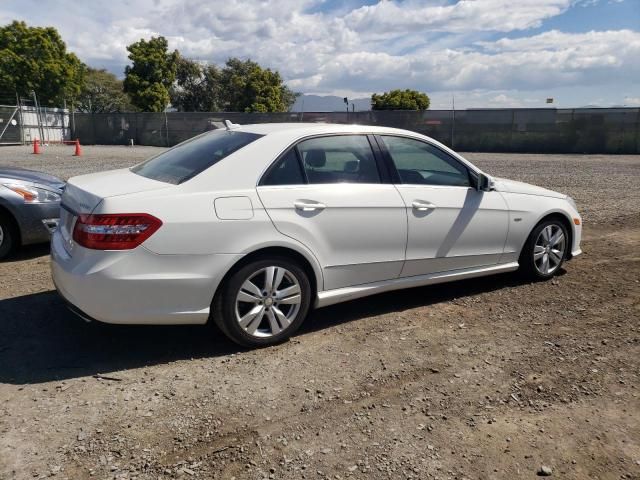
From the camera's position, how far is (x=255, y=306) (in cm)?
399

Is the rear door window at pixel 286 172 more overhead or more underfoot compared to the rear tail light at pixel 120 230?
more overhead

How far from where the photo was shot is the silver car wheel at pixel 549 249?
18.5ft

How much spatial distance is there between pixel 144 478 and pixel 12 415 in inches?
40.3

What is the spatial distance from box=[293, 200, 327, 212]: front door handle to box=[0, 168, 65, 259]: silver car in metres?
3.33

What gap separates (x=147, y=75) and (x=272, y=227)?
48405 mm

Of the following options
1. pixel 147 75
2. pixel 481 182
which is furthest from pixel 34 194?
pixel 147 75

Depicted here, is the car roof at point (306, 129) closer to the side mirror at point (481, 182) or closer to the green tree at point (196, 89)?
the side mirror at point (481, 182)

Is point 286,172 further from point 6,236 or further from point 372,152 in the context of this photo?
point 6,236

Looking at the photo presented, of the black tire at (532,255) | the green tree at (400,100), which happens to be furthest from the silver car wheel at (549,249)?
the green tree at (400,100)

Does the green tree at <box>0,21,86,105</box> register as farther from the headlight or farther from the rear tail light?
the rear tail light

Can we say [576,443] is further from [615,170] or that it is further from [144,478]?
[615,170]

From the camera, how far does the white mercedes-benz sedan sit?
3633 millimetres

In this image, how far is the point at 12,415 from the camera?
3158mm

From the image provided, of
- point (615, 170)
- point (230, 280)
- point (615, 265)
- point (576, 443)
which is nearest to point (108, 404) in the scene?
point (230, 280)
